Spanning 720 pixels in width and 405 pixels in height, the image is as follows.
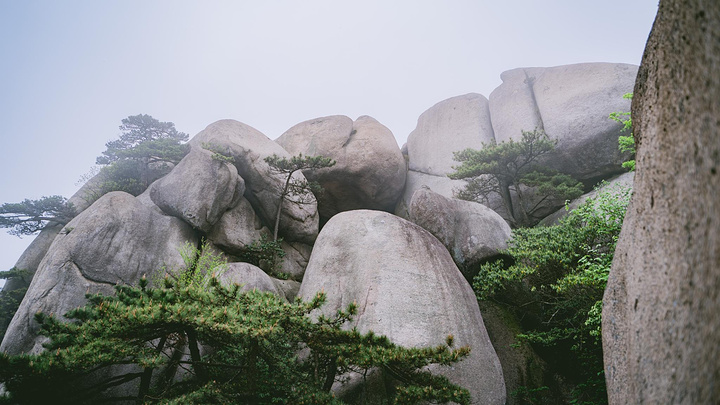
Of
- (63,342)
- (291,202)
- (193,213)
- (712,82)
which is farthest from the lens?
(291,202)

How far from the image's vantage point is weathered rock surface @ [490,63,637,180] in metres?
11.8

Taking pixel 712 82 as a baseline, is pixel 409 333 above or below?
below

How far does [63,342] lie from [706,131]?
5531 millimetres

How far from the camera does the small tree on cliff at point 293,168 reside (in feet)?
34.4

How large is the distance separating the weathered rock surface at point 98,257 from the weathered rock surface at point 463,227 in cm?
692

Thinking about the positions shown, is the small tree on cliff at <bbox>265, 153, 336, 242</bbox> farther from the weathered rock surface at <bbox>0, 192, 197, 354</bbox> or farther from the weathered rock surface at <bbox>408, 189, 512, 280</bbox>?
the weathered rock surface at <bbox>408, 189, 512, 280</bbox>

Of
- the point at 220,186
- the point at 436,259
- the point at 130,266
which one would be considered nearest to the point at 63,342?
the point at 130,266

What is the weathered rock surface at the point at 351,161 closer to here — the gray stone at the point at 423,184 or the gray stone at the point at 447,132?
the gray stone at the point at 423,184

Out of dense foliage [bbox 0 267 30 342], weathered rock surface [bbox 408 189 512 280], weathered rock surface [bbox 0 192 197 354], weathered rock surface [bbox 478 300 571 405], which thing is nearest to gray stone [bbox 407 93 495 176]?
weathered rock surface [bbox 408 189 512 280]

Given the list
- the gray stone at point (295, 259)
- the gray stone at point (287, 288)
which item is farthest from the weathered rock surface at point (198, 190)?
the gray stone at point (287, 288)

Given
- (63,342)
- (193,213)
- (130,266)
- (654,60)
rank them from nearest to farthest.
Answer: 1. (654,60)
2. (63,342)
3. (130,266)
4. (193,213)

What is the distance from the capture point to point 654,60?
2.08 meters

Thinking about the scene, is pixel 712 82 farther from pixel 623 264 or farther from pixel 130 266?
pixel 130 266

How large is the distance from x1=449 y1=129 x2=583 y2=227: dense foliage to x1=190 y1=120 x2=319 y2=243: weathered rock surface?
534 cm
